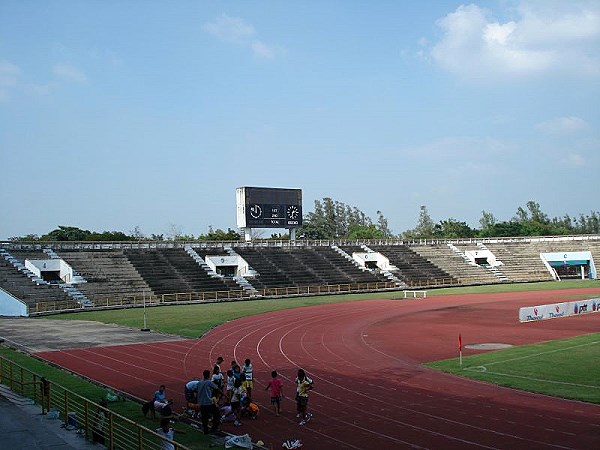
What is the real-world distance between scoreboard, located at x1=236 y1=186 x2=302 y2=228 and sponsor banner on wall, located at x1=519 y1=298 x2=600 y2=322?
1670 inches

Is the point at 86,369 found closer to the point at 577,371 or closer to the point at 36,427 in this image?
the point at 36,427

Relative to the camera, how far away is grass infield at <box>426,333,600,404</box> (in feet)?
63.0

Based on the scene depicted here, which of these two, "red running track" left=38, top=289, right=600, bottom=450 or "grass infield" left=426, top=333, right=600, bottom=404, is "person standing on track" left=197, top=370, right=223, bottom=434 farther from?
"grass infield" left=426, top=333, right=600, bottom=404

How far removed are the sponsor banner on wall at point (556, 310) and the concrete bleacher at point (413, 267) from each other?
110 ft

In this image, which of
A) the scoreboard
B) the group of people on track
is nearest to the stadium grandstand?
the scoreboard

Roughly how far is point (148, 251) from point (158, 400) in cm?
5771

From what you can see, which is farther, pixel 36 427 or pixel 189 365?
pixel 189 365

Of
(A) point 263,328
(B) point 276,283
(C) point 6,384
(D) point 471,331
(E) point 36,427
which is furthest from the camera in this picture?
(B) point 276,283

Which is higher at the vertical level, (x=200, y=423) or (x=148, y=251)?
(x=148, y=251)

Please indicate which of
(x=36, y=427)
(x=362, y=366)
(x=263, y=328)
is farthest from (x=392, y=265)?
(x=36, y=427)

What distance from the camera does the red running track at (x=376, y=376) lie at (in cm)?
1472

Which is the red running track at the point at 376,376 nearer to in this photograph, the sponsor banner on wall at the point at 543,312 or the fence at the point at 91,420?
the sponsor banner on wall at the point at 543,312

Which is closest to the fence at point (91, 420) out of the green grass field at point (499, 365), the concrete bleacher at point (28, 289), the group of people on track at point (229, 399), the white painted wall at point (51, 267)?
the group of people on track at point (229, 399)

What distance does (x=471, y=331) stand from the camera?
34.2 meters
